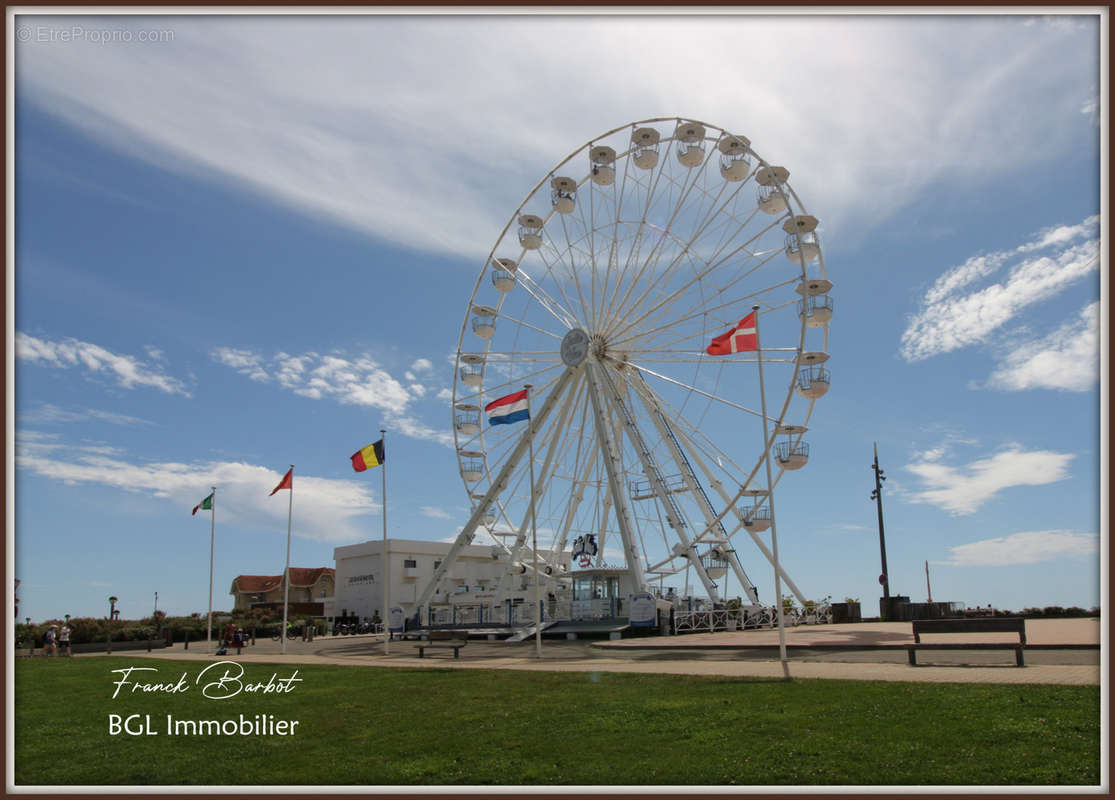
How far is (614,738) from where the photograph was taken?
30.0 feet

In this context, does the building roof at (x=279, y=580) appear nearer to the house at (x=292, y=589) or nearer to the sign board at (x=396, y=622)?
the house at (x=292, y=589)

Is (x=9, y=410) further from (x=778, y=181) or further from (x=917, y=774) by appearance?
(x=778, y=181)

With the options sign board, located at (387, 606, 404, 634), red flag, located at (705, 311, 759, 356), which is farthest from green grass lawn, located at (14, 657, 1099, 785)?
sign board, located at (387, 606, 404, 634)

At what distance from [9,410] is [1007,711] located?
10421 millimetres

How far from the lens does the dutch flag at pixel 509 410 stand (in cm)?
2959

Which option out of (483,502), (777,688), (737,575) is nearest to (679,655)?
(777,688)

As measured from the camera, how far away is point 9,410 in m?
6.89

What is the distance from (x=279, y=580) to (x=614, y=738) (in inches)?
2746

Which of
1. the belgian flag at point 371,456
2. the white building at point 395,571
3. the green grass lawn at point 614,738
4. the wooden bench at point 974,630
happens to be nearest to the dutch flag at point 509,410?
the belgian flag at point 371,456

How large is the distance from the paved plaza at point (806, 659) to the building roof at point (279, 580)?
1825 inches

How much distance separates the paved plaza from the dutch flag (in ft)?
26.3

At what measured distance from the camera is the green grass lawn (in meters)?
7.44

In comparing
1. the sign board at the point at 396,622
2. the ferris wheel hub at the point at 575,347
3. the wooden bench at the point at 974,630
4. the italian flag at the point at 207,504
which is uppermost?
the ferris wheel hub at the point at 575,347

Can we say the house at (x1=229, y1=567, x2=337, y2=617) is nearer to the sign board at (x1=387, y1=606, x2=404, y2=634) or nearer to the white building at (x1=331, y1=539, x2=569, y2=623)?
the white building at (x1=331, y1=539, x2=569, y2=623)
